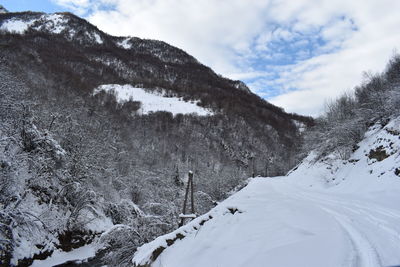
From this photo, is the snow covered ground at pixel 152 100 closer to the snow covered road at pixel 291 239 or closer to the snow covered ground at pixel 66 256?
the snow covered ground at pixel 66 256

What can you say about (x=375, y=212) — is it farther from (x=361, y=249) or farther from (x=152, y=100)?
(x=152, y=100)

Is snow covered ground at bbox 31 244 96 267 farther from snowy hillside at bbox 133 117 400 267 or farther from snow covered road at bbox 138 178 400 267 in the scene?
snow covered road at bbox 138 178 400 267

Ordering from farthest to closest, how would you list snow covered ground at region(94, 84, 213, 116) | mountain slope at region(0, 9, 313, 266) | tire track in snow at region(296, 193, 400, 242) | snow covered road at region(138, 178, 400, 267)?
1. snow covered ground at region(94, 84, 213, 116)
2. mountain slope at region(0, 9, 313, 266)
3. tire track in snow at region(296, 193, 400, 242)
4. snow covered road at region(138, 178, 400, 267)

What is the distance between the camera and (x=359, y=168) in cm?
1762

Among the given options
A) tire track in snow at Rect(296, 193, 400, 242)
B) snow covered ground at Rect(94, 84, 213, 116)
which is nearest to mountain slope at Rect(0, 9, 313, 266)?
snow covered ground at Rect(94, 84, 213, 116)

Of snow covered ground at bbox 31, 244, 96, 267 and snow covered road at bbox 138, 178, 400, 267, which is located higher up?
snow covered road at bbox 138, 178, 400, 267

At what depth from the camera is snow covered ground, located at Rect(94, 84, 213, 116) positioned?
149000 millimetres

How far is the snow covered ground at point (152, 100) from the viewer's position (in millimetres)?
149000

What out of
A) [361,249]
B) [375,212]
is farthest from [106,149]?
[361,249]

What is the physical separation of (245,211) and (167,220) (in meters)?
12.5

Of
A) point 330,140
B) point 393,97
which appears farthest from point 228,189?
point 393,97

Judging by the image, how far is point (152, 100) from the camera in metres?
162

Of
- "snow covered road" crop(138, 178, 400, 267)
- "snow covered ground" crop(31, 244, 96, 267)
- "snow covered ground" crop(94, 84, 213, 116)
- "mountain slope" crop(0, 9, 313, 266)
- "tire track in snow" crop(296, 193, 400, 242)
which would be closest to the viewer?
"snow covered road" crop(138, 178, 400, 267)

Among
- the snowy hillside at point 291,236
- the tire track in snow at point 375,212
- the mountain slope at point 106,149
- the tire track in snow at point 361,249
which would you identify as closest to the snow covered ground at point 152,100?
the mountain slope at point 106,149
